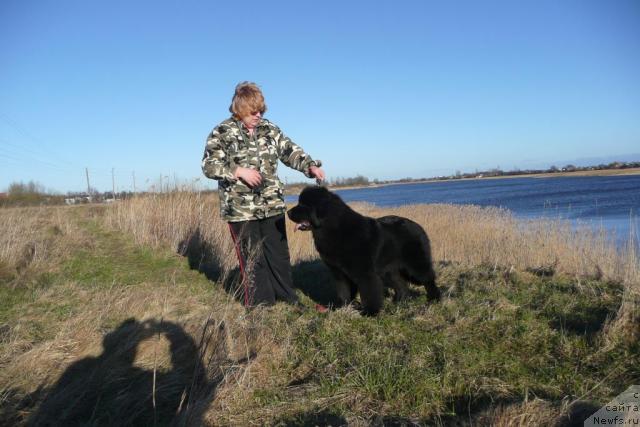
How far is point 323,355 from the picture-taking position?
304 centimetres

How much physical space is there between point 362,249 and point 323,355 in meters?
1.27

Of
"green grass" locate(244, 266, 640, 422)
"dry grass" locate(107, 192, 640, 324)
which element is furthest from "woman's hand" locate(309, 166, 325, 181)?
"dry grass" locate(107, 192, 640, 324)

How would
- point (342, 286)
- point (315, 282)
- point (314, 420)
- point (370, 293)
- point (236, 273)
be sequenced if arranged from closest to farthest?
1. point (314, 420)
2. point (370, 293)
3. point (342, 286)
4. point (315, 282)
5. point (236, 273)

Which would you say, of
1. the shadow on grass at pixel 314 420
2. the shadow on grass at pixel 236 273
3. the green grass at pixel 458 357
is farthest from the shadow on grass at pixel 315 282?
the shadow on grass at pixel 314 420

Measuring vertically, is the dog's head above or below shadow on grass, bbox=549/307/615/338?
above

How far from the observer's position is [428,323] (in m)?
3.54

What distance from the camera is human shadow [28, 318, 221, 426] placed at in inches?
96.5

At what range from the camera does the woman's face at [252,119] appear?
4.06 m

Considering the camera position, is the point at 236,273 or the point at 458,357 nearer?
the point at 458,357

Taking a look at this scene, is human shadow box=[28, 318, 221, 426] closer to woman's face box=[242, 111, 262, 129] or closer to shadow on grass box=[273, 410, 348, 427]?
shadow on grass box=[273, 410, 348, 427]

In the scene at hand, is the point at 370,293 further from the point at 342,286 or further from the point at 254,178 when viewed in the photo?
the point at 254,178

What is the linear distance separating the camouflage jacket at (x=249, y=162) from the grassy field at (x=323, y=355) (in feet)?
2.69

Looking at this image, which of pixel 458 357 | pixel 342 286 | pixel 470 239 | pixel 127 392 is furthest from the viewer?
pixel 470 239

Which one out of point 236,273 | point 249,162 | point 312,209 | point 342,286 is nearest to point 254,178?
point 249,162
